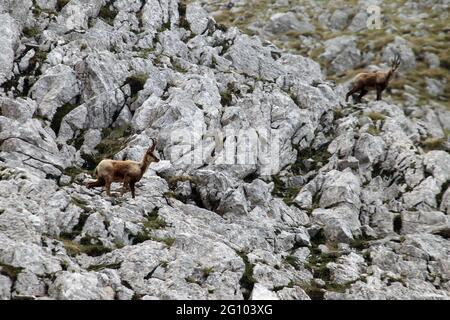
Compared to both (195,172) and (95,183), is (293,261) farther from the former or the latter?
(95,183)

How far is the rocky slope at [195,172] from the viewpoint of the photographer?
829 inches

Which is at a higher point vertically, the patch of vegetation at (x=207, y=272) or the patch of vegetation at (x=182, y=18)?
the patch of vegetation at (x=182, y=18)

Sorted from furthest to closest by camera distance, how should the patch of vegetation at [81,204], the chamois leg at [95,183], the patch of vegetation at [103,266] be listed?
the chamois leg at [95,183]
the patch of vegetation at [81,204]
the patch of vegetation at [103,266]

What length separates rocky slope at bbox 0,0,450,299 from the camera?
21047 mm

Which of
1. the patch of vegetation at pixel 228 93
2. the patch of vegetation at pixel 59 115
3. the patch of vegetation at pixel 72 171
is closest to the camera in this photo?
the patch of vegetation at pixel 72 171

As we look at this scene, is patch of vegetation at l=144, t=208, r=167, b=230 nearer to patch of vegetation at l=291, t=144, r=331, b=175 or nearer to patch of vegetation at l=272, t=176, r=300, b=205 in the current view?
patch of vegetation at l=272, t=176, r=300, b=205

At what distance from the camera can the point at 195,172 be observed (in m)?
29.5

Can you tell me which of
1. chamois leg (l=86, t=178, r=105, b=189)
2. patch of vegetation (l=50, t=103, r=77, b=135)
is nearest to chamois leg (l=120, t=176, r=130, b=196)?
chamois leg (l=86, t=178, r=105, b=189)

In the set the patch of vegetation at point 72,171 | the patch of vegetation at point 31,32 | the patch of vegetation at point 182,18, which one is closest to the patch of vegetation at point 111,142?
the patch of vegetation at point 72,171

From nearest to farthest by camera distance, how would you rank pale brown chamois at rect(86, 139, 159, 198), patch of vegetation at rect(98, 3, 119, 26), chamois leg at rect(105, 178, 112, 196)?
chamois leg at rect(105, 178, 112, 196) → pale brown chamois at rect(86, 139, 159, 198) → patch of vegetation at rect(98, 3, 119, 26)

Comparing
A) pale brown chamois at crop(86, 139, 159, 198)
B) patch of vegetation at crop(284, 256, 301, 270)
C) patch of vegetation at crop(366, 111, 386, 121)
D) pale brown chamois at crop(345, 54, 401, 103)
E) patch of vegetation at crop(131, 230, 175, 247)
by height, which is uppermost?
pale brown chamois at crop(345, 54, 401, 103)

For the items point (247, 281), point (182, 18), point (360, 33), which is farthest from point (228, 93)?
point (360, 33)

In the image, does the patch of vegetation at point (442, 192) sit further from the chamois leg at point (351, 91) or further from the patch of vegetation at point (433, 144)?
the chamois leg at point (351, 91)
